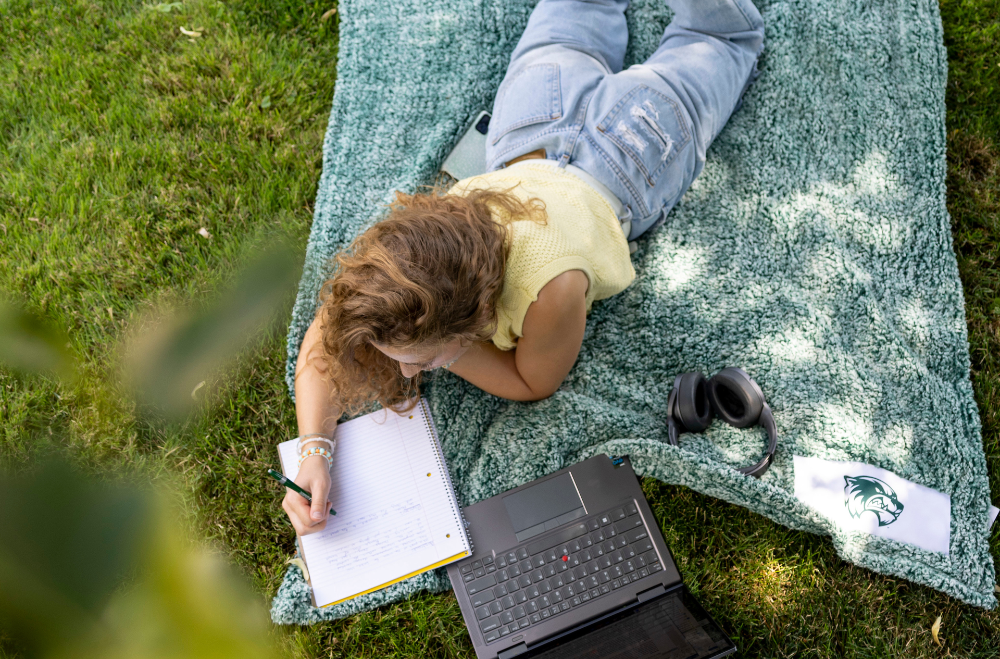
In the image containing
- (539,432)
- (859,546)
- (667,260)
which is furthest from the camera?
(667,260)

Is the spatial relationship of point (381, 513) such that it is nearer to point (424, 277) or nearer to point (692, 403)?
point (424, 277)

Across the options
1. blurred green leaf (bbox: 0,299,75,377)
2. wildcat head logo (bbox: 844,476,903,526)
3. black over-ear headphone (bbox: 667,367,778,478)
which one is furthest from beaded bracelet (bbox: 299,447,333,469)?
wildcat head logo (bbox: 844,476,903,526)

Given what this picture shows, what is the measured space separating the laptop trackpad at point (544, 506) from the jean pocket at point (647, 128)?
873 millimetres

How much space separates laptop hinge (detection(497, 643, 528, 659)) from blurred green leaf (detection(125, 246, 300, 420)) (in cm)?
106

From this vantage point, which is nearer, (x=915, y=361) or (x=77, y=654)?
(x=77, y=654)

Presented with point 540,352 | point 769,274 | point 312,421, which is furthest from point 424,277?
point 769,274

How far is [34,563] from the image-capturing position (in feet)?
2.68

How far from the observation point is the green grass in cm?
178

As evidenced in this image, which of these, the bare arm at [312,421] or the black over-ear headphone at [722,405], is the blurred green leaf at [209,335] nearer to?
the bare arm at [312,421]

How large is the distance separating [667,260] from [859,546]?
935 mm

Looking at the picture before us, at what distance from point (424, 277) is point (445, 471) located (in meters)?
0.68

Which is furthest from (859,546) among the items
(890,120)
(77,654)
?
(77,654)

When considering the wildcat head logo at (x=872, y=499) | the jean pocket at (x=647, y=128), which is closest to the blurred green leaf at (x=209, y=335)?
the jean pocket at (x=647, y=128)

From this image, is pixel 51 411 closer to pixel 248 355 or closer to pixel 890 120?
pixel 248 355
